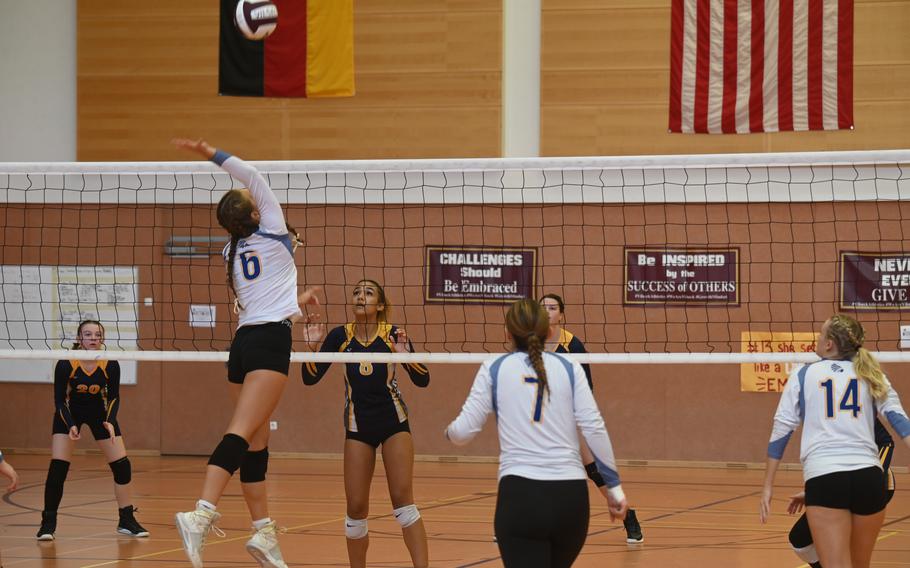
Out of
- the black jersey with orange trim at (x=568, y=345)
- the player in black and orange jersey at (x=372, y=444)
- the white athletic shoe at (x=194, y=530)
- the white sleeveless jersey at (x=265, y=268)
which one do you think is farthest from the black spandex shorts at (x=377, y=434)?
the black jersey with orange trim at (x=568, y=345)

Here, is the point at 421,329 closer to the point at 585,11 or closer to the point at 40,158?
the point at 585,11

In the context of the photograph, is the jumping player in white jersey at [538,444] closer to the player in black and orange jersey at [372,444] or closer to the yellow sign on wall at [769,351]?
the player in black and orange jersey at [372,444]

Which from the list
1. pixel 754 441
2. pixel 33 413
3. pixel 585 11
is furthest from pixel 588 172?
pixel 33 413

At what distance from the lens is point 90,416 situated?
29.2 ft

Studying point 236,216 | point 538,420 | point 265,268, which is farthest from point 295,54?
point 538,420

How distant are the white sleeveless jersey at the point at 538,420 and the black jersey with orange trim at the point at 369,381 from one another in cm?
196

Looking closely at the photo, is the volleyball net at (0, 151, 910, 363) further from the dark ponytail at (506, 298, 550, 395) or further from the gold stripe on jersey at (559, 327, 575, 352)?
the dark ponytail at (506, 298, 550, 395)

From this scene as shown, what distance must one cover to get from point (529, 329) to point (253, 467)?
2.12m

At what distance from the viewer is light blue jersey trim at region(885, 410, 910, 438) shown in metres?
5.24

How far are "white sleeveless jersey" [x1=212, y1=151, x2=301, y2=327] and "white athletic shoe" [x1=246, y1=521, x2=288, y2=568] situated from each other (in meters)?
1.04

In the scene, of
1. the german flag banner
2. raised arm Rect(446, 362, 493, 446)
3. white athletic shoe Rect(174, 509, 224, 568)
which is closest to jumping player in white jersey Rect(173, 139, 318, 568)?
white athletic shoe Rect(174, 509, 224, 568)

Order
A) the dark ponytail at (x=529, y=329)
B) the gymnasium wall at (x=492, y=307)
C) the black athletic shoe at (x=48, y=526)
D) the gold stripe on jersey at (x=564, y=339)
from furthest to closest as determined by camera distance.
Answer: the gymnasium wall at (x=492, y=307) < the black athletic shoe at (x=48, y=526) < the gold stripe on jersey at (x=564, y=339) < the dark ponytail at (x=529, y=329)

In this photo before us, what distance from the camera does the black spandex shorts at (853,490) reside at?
17.0ft

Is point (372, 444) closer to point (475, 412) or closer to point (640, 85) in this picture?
point (475, 412)
